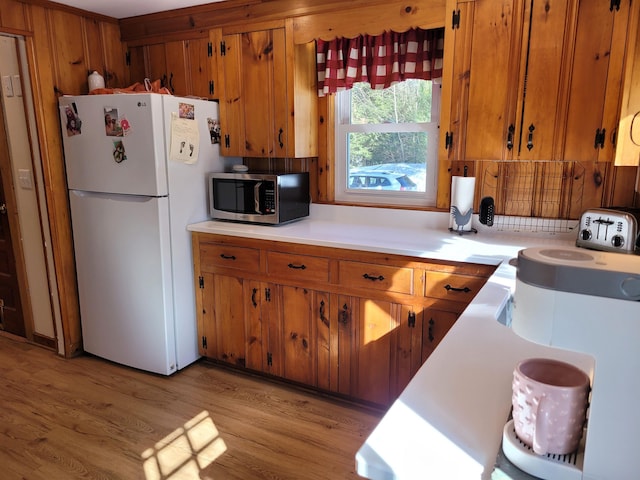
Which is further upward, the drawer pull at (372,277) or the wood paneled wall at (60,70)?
the wood paneled wall at (60,70)

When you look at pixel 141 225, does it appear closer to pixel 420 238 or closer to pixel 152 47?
pixel 152 47

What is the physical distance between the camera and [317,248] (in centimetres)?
249

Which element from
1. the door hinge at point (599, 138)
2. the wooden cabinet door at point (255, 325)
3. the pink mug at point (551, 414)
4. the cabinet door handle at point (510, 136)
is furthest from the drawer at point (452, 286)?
the pink mug at point (551, 414)

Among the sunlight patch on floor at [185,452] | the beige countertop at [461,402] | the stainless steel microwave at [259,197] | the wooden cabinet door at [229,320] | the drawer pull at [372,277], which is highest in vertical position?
the stainless steel microwave at [259,197]

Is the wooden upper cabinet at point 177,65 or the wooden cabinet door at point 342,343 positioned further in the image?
the wooden upper cabinet at point 177,65

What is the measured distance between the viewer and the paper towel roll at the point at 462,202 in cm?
249

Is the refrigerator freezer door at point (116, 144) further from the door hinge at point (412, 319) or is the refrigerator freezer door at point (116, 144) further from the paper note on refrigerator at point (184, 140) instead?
the door hinge at point (412, 319)

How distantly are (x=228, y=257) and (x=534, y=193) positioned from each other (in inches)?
68.4

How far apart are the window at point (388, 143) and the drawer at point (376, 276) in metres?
0.69

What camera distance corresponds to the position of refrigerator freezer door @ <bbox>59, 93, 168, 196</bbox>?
8.73ft

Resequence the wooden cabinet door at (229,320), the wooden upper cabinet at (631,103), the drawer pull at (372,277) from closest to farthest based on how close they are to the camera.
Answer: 1. the wooden upper cabinet at (631,103)
2. the drawer pull at (372,277)
3. the wooden cabinet door at (229,320)

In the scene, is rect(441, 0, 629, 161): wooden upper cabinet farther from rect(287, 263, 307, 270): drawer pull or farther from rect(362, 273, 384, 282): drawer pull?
rect(287, 263, 307, 270): drawer pull

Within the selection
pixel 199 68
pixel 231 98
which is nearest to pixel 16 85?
pixel 199 68

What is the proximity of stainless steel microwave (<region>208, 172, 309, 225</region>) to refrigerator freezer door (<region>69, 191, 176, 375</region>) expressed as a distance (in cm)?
36
